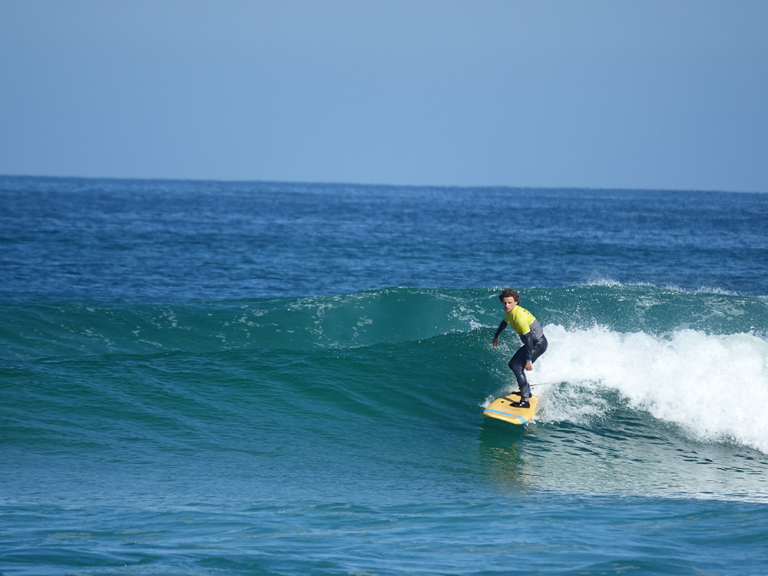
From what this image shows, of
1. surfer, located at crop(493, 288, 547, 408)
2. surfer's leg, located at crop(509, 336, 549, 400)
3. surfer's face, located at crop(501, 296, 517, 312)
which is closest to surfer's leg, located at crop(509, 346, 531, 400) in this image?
surfer's leg, located at crop(509, 336, 549, 400)

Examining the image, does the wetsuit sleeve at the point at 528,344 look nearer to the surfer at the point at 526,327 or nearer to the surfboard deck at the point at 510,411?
the surfer at the point at 526,327

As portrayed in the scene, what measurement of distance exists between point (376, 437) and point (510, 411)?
1.98 metres

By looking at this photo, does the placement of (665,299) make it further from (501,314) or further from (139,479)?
(139,479)

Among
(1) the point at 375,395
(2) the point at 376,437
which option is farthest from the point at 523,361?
(1) the point at 375,395

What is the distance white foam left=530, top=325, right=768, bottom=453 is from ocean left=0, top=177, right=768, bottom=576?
0.13ft

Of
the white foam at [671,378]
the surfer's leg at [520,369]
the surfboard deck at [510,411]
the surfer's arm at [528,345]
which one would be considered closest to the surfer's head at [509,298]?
the surfer's arm at [528,345]

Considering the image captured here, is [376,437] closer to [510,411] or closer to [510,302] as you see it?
[510,411]

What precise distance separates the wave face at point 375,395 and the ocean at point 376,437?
4 cm

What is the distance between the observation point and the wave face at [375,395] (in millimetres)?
9562

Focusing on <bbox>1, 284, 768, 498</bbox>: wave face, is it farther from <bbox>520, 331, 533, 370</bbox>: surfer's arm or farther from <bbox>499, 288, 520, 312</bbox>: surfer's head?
<bbox>499, 288, 520, 312</bbox>: surfer's head

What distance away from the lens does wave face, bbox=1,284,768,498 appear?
9.56 meters

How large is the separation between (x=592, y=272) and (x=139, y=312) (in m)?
20.3

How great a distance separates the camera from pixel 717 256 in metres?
36.2

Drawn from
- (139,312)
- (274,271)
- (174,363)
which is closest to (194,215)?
(274,271)
